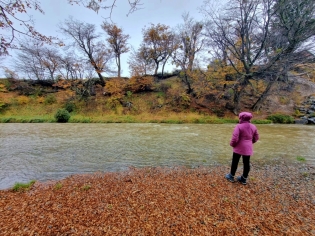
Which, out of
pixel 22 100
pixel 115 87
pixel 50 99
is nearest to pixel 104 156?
pixel 115 87

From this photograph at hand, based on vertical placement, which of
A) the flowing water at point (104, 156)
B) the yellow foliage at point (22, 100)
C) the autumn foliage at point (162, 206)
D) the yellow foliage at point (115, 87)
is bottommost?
the flowing water at point (104, 156)

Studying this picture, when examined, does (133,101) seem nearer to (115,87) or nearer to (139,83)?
(139,83)

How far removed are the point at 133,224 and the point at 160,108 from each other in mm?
17225

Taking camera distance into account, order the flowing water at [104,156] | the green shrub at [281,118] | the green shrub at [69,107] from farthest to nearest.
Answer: the green shrub at [69,107] → the green shrub at [281,118] → the flowing water at [104,156]

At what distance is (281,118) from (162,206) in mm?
17477

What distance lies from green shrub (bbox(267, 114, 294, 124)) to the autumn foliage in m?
13.9

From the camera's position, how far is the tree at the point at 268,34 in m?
8.78

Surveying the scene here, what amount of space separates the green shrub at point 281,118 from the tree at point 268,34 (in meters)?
2.36

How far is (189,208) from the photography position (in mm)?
2660

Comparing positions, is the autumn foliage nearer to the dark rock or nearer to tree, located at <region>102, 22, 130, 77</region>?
the dark rock

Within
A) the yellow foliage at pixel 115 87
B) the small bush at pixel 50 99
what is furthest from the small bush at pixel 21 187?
the small bush at pixel 50 99

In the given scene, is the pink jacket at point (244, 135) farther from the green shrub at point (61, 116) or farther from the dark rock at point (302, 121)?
the green shrub at point (61, 116)

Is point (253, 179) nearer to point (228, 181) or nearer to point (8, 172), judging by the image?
point (228, 181)

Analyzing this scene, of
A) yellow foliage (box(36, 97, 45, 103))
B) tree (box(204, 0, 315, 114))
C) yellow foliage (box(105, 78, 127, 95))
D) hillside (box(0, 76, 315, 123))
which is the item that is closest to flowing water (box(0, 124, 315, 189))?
tree (box(204, 0, 315, 114))
